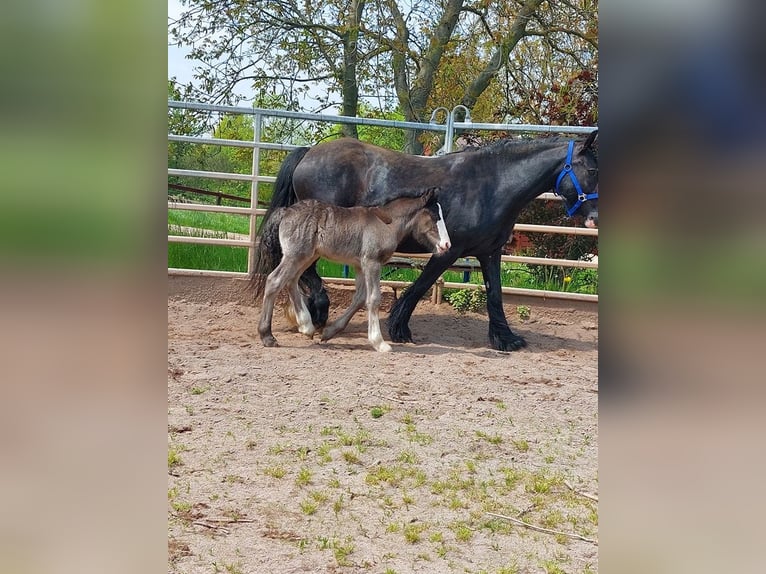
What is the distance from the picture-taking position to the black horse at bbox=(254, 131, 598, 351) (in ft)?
23.8

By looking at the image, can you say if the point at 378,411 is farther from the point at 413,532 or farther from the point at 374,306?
the point at 374,306

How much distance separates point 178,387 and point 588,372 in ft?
11.6

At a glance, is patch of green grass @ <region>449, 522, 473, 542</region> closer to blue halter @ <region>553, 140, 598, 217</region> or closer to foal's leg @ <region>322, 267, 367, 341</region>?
foal's leg @ <region>322, 267, 367, 341</region>

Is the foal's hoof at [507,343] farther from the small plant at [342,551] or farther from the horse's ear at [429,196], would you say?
the small plant at [342,551]

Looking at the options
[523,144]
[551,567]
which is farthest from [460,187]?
[551,567]

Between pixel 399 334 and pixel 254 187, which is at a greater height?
pixel 254 187

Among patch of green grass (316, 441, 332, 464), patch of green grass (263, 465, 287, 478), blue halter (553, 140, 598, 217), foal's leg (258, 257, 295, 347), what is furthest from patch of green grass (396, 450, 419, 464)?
blue halter (553, 140, 598, 217)

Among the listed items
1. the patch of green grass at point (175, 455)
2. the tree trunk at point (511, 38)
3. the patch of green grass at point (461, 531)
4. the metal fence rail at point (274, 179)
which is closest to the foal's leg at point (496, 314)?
the metal fence rail at point (274, 179)

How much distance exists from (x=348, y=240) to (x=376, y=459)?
126 inches

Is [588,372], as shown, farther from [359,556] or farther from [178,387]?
[359,556]

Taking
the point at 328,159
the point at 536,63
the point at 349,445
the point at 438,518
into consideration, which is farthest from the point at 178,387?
the point at 536,63

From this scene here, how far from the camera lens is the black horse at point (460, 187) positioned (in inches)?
286

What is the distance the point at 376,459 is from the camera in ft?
13.1

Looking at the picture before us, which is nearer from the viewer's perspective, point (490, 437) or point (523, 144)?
point (490, 437)
